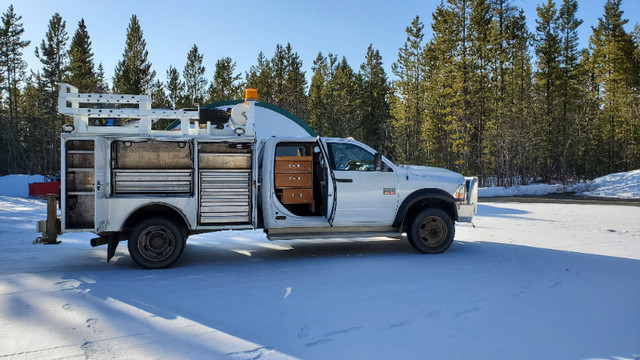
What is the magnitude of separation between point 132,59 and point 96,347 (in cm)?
3660

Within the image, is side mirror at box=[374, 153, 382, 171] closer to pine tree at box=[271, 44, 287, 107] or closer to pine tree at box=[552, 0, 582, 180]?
pine tree at box=[552, 0, 582, 180]

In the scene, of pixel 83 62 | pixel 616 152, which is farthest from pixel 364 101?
pixel 83 62

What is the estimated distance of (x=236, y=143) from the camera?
6.32 meters

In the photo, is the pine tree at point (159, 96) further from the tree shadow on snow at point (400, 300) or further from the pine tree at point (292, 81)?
the tree shadow on snow at point (400, 300)

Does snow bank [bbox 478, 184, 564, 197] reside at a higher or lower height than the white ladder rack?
lower

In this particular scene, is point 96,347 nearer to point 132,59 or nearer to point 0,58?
point 132,59

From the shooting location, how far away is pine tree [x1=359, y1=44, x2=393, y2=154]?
173 feet

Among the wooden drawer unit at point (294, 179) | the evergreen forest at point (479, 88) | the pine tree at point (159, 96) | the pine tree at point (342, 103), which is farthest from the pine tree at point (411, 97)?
the wooden drawer unit at point (294, 179)

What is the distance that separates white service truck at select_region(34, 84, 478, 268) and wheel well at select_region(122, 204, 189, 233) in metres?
0.01

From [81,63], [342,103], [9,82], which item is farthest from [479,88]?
[9,82]

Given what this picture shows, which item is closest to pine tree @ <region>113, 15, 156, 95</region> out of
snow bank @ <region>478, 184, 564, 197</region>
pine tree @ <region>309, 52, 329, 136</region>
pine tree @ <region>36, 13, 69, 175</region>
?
pine tree @ <region>36, 13, 69, 175</region>

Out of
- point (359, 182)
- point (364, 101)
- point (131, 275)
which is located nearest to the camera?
point (131, 275)

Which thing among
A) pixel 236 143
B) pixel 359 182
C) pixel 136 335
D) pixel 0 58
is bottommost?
pixel 136 335

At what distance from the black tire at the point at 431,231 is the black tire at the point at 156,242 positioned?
3793 mm
